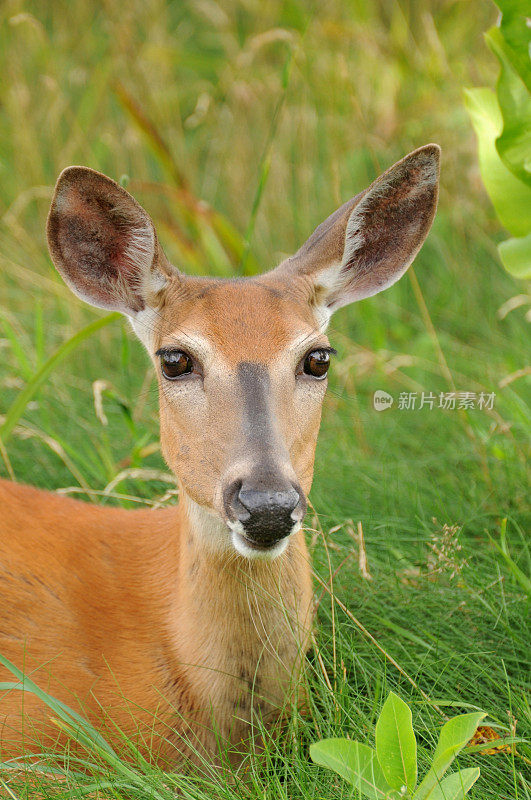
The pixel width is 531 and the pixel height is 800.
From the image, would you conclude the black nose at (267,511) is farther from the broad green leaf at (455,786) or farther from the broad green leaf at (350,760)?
the broad green leaf at (455,786)

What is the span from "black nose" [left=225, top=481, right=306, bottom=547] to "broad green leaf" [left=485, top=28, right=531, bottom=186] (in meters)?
1.39

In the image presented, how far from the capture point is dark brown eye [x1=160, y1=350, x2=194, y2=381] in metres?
2.79

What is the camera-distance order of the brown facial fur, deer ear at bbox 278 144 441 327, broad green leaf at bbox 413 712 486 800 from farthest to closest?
deer ear at bbox 278 144 441 327
the brown facial fur
broad green leaf at bbox 413 712 486 800

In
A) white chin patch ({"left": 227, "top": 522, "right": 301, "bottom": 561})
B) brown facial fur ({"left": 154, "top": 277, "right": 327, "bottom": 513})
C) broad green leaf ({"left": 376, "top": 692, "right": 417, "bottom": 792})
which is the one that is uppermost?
brown facial fur ({"left": 154, "top": 277, "right": 327, "bottom": 513})

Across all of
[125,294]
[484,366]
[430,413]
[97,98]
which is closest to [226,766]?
[125,294]

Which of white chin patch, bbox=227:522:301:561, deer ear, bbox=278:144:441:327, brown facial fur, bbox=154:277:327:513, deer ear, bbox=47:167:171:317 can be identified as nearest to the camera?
white chin patch, bbox=227:522:301:561

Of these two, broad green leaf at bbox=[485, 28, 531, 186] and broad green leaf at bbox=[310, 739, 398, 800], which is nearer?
broad green leaf at bbox=[310, 739, 398, 800]

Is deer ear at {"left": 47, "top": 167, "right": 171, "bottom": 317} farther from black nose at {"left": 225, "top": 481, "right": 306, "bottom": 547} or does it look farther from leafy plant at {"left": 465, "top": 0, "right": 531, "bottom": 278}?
leafy plant at {"left": 465, "top": 0, "right": 531, "bottom": 278}

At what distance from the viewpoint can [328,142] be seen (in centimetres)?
653

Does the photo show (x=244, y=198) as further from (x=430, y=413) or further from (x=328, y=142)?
(x=430, y=413)

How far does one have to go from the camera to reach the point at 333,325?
5625 millimetres

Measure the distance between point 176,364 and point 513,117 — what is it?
1.32 metres

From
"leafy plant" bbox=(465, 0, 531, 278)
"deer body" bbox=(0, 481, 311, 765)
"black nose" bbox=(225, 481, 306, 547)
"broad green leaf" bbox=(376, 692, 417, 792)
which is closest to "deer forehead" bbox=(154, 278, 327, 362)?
"black nose" bbox=(225, 481, 306, 547)

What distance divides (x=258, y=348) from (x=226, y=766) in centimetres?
111
